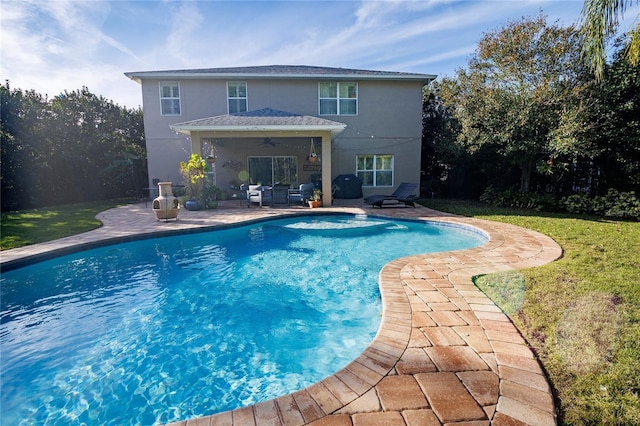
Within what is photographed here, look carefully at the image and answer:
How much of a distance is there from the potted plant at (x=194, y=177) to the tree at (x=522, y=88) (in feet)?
33.2

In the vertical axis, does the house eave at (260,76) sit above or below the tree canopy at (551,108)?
above

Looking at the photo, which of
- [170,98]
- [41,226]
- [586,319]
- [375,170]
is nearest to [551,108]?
[375,170]

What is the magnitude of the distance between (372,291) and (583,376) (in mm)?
2675

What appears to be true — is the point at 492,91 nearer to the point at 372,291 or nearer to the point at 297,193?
the point at 297,193

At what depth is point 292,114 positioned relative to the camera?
13688 mm

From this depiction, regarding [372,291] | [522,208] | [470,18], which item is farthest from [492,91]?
[372,291]

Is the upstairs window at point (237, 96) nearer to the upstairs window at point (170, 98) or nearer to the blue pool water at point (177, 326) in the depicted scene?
the upstairs window at point (170, 98)

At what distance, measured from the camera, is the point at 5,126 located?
1287 cm

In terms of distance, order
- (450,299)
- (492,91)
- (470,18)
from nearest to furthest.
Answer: (450,299), (470,18), (492,91)

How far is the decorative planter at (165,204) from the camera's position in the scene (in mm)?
9047

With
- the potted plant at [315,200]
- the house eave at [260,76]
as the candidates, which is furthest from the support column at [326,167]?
the house eave at [260,76]

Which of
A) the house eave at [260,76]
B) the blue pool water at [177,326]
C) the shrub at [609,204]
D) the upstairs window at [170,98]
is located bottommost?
the blue pool water at [177,326]

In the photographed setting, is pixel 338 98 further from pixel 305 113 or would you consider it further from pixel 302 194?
pixel 302 194

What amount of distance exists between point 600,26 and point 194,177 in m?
11.4
